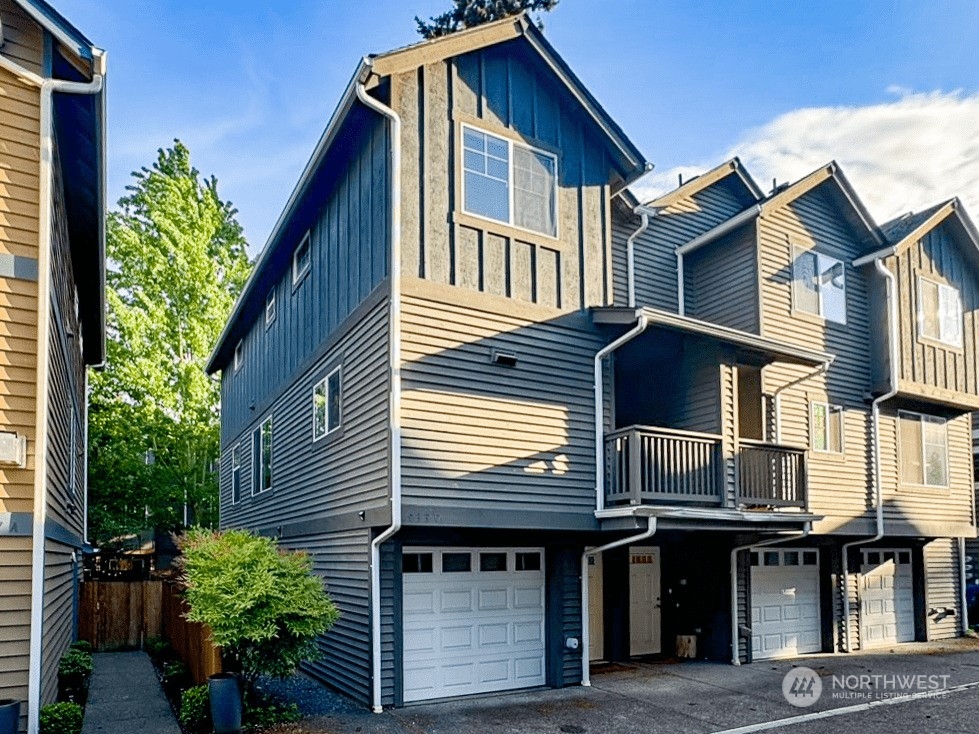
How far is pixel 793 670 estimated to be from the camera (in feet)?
42.2

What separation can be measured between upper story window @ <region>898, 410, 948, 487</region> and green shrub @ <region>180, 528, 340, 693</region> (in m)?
12.4

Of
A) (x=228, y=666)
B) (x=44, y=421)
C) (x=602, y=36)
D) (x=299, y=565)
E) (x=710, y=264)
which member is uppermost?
(x=602, y=36)

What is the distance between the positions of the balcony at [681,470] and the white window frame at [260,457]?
833 centimetres

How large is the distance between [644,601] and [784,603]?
8.76ft

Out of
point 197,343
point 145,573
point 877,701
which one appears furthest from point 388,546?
point 197,343

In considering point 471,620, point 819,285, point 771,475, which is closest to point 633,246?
point 819,285

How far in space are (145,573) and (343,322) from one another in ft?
42.9

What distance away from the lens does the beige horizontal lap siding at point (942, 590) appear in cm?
1720

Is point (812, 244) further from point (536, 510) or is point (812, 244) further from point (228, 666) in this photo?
point (228, 666)

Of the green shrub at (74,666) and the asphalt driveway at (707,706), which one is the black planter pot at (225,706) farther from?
the green shrub at (74,666)

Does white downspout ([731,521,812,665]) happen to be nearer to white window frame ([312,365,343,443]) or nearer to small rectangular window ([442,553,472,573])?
small rectangular window ([442,553,472,573])

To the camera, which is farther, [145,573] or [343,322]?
[145,573]

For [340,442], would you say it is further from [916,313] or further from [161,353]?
[161,353]

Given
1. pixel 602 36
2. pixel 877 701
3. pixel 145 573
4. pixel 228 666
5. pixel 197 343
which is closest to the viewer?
pixel 228 666
